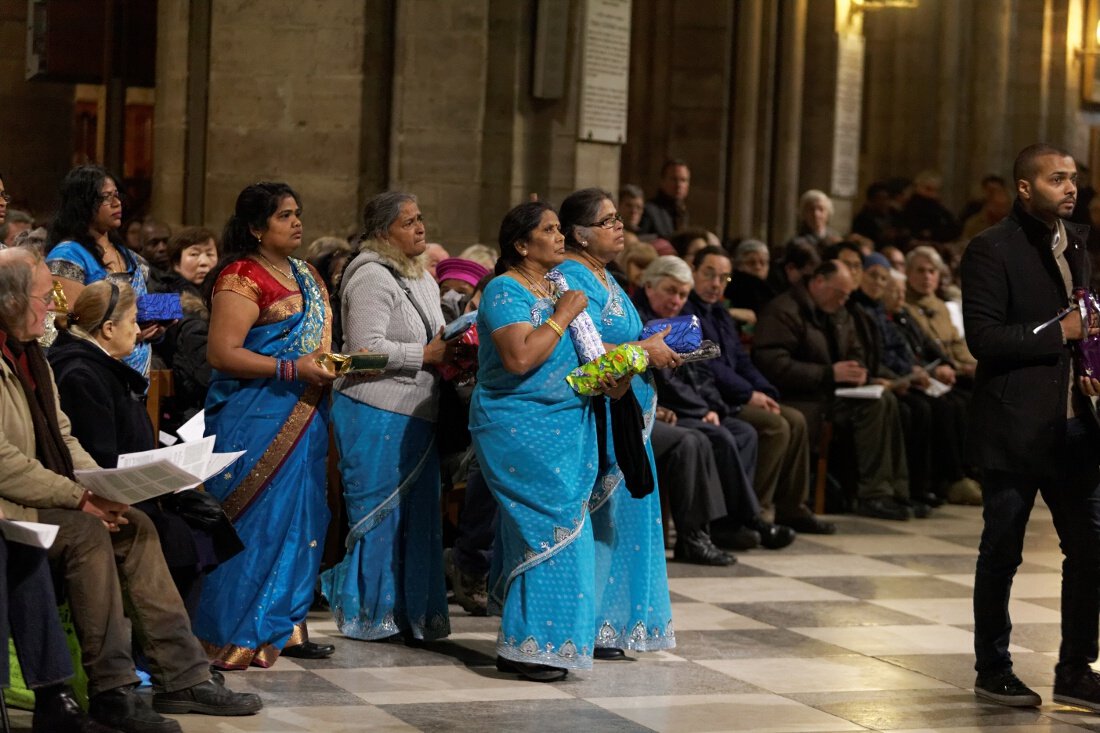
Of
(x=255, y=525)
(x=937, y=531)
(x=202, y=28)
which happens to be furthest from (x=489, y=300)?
(x=202, y=28)

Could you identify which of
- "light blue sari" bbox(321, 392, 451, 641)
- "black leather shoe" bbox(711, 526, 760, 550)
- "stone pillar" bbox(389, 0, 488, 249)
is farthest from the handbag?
"stone pillar" bbox(389, 0, 488, 249)

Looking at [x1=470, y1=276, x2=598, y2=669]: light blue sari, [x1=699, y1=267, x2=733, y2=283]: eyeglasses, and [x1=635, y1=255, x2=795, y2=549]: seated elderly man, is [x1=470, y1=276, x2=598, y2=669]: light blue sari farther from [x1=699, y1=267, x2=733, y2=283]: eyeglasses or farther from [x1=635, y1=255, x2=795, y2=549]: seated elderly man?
[x1=699, y1=267, x2=733, y2=283]: eyeglasses

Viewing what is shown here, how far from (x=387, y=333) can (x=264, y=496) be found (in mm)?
783

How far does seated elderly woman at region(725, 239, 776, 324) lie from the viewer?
12062mm

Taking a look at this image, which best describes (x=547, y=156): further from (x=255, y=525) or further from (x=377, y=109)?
(x=255, y=525)

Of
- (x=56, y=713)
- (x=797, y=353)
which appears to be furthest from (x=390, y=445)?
(x=797, y=353)

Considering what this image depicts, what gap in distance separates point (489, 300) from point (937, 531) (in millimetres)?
4826

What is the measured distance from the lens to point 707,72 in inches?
678

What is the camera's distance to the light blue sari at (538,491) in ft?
21.1

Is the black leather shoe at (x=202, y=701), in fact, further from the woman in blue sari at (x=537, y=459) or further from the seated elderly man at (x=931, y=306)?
the seated elderly man at (x=931, y=306)

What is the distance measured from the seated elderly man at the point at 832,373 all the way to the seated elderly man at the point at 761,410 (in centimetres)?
27

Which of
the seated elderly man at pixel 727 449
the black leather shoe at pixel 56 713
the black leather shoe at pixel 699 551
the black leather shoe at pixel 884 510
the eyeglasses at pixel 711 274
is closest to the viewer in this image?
the black leather shoe at pixel 56 713

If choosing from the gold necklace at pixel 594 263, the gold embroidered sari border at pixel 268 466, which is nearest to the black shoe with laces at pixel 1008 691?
the gold necklace at pixel 594 263

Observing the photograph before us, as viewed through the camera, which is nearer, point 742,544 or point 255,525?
point 255,525
